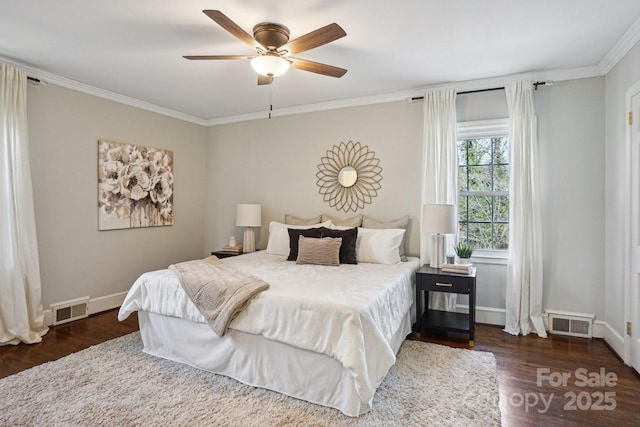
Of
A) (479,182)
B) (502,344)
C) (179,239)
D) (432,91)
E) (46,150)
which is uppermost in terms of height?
(432,91)

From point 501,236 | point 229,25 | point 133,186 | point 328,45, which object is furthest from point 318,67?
point 133,186

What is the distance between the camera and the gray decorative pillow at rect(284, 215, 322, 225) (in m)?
4.38

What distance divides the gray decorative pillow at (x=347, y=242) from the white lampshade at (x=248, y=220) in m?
1.27

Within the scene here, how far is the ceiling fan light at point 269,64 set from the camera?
246cm

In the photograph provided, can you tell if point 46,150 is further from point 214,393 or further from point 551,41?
point 551,41

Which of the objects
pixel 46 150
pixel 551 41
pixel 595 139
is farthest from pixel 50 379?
pixel 595 139

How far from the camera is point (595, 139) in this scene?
10.7 feet

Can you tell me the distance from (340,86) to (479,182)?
1837 mm

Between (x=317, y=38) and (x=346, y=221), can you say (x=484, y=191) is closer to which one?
(x=346, y=221)

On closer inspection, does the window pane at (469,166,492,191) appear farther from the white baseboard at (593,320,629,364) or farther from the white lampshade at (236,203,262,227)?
the white lampshade at (236,203,262,227)

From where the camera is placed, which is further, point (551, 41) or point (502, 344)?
point (502, 344)

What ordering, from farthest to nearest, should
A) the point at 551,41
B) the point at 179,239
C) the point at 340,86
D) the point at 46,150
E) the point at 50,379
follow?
1. the point at 179,239
2. the point at 340,86
3. the point at 46,150
4. the point at 551,41
5. the point at 50,379

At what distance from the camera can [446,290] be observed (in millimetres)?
3182

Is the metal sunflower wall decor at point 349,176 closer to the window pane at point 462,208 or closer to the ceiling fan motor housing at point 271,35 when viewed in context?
the window pane at point 462,208
